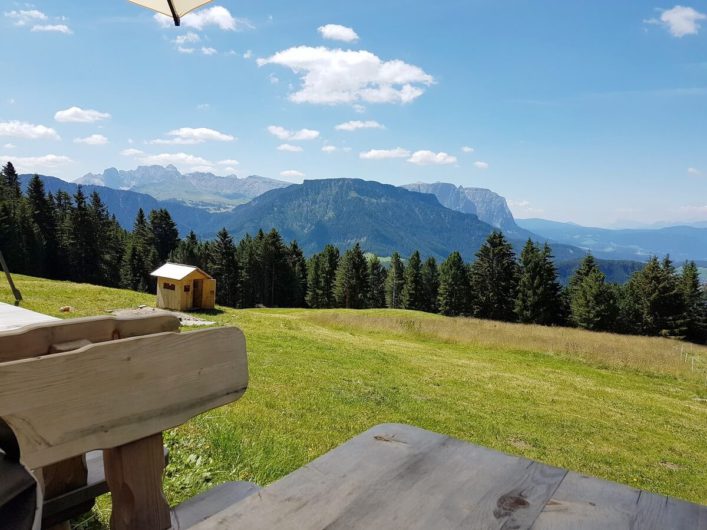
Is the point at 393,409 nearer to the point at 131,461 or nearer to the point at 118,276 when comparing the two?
the point at 131,461

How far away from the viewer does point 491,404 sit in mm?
11789

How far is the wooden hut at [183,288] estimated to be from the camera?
26.5m

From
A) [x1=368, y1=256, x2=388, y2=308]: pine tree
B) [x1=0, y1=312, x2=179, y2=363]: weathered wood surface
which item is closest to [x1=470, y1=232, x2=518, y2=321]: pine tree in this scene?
[x1=368, y1=256, x2=388, y2=308]: pine tree

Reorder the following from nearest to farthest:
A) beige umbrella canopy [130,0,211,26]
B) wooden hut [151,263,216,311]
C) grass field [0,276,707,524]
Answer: beige umbrella canopy [130,0,211,26], grass field [0,276,707,524], wooden hut [151,263,216,311]

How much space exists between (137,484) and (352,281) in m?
74.7

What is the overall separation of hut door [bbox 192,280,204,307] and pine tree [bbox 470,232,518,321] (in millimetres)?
51176

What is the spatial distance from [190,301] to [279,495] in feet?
90.2

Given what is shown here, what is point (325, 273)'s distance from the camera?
3182 inches

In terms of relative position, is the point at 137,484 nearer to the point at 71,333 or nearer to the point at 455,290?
the point at 71,333

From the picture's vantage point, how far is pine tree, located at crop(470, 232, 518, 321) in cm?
6881

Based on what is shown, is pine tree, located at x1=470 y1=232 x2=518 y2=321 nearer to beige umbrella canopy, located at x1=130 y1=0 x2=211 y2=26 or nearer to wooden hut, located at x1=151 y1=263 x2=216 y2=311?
wooden hut, located at x1=151 y1=263 x2=216 y2=311

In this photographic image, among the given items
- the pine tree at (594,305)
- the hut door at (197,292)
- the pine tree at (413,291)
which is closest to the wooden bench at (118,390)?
the hut door at (197,292)

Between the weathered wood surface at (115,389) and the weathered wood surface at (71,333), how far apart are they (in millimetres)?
137

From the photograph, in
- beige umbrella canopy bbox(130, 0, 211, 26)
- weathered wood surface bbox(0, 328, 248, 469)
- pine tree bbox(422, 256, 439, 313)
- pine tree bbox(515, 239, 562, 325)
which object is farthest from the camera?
pine tree bbox(422, 256, 439, 313)
